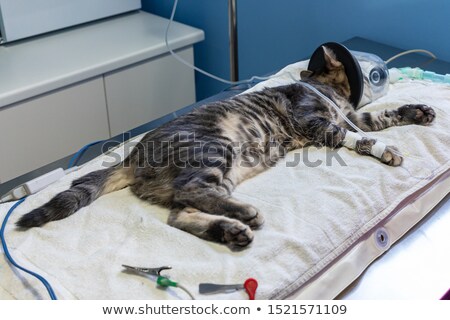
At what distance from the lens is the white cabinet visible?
6.97 feet

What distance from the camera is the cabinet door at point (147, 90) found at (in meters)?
2.39

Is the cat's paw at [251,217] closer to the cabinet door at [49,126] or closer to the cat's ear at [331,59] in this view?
the cat's ear at [331,59]

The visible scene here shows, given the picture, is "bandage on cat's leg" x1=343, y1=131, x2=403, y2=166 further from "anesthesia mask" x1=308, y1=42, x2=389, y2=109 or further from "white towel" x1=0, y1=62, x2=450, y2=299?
"anesthesia mask" x1=308, y1=42, x2=389, y2=109

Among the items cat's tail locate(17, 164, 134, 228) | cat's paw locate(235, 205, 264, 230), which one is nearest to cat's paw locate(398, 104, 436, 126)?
cat's paw locate(235, 205, 264, 230)

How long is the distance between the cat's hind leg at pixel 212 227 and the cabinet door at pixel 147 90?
3.86 feet

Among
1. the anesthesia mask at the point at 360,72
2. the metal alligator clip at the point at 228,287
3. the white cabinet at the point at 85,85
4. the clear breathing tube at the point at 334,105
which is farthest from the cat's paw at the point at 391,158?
the white cabinet at the point at 85,85

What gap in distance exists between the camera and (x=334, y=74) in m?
1.73

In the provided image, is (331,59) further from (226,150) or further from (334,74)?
(226,150)

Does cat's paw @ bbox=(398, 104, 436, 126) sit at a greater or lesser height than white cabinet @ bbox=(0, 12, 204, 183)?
greater

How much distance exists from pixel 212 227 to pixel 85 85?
1.23 metres

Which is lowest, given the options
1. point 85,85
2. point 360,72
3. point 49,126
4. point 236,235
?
point 49,126

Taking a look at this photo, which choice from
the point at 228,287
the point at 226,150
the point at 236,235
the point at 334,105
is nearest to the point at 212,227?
the point at 236,235

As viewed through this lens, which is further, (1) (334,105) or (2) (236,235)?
(1) (334,105)

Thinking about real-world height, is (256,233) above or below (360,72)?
below
